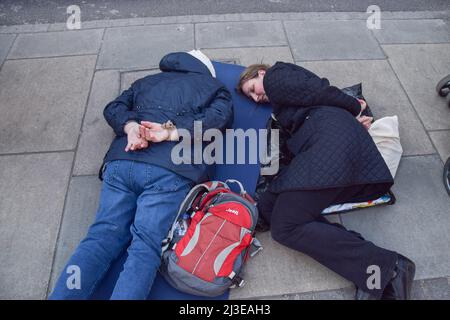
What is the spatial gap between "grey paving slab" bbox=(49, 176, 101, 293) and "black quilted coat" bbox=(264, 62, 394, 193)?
126 centimetres

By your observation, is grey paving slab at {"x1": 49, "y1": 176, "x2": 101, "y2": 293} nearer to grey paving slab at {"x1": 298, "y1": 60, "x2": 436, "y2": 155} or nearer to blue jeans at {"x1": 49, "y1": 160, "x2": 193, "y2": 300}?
blue jeans at {"x1": 49, "y1": 160, "x2": 193, "y2": 300}

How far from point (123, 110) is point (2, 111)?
4.71 feet

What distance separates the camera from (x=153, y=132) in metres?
2.29

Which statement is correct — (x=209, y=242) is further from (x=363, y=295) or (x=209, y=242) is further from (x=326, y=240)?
(x=363, y=295)

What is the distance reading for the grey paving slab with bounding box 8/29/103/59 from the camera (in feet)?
12.3

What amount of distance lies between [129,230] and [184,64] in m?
1.22

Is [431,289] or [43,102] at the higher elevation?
[43,102]

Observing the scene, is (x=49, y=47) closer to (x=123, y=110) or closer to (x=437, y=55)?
(x=123, y=110)

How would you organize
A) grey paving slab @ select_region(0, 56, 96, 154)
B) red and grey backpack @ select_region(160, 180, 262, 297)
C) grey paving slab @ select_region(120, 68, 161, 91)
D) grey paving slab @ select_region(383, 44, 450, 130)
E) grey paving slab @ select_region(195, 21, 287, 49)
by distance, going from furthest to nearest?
grey paving slab @ select_region(195, 21, 287, 49) < grey paving slab @ select_region(120, 68, 161, 91) < grey paving slab @ select_region(383, 44, 450, 130) < grey paving slab @ select_region(0, 56, 96, 154) < red and grey backpack @ select_region(160, 180, 262, 297)

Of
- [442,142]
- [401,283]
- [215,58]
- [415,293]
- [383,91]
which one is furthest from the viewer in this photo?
[215,58]

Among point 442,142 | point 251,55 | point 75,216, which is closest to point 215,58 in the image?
point 251,55

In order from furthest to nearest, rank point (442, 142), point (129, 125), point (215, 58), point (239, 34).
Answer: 1. point (239, 34)
2. point (215, 58)
3. point (442, 142)
4. point (129, 125)

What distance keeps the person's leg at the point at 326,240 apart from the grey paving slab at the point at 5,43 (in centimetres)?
317

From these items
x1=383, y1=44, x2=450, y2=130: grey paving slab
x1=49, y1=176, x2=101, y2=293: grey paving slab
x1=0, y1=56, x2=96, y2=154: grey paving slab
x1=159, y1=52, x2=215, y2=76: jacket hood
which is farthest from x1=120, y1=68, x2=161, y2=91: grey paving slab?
x1=383, y1=44, x2=450, y2=130: grey paving slab
